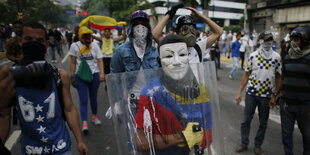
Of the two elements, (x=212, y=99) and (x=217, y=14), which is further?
(x=217, y=14)

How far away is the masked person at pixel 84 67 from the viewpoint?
12.0 ft

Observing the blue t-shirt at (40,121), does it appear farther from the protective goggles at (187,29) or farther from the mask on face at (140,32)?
the protective goggles at (187,29)

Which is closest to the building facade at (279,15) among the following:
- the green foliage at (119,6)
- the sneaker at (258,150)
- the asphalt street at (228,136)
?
the asphalt street at (228,136)

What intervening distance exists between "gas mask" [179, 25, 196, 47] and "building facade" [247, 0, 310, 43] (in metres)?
17.9

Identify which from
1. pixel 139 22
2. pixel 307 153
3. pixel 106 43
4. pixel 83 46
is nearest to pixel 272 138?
pixel 307 153

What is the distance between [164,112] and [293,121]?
2.37 m

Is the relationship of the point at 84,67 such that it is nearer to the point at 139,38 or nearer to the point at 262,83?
the point at 139,38

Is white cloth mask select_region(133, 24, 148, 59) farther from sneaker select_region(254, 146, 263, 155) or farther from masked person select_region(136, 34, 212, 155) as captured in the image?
sneaker select_region(254, 146, 263, 155)

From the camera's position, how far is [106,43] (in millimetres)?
5938

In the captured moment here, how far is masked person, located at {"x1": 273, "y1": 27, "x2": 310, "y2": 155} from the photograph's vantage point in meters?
2.54

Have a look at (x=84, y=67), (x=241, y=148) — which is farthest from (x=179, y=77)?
(x=84, y=67)

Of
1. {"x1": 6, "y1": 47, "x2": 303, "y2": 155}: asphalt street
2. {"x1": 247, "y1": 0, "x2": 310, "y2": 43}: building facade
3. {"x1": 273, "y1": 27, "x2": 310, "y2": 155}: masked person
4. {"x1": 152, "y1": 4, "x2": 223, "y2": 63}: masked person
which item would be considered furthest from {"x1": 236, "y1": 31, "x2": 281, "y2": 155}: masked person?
{"x1": 247, "y1": 0, "x2": 310, "y2": 43}: building facade

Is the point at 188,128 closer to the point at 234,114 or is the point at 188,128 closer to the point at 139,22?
the point at 139,22

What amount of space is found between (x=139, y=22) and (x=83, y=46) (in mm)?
1775
